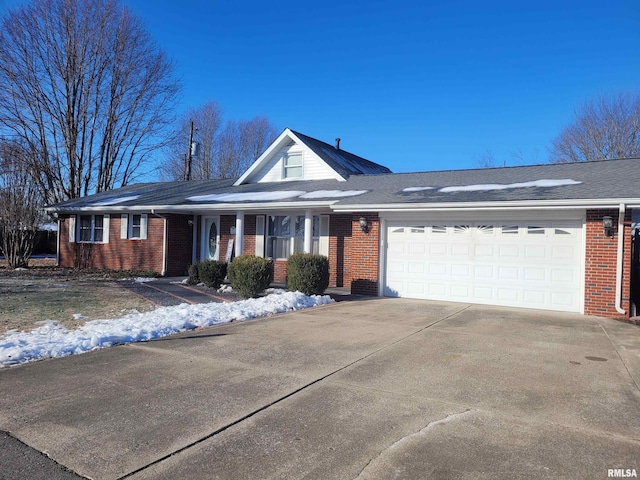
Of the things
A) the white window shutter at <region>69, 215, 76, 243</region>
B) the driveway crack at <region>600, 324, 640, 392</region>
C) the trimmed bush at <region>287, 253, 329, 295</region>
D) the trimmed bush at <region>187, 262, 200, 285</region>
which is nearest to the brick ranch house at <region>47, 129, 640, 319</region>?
the white window shutter at <region>69, 215, 76, 243</region>

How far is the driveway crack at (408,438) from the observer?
317 cm

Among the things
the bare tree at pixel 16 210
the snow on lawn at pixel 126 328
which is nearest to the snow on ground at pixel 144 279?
the snow on lawn at pixel 126 328

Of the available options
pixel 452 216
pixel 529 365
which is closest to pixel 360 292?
pixel 452 216

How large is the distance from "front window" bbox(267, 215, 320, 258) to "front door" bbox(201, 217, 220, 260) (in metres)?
2.52

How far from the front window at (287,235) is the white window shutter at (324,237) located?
0.45ft

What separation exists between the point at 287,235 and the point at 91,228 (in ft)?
33.3

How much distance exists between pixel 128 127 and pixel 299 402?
3090 cm

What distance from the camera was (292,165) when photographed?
57.8 feet

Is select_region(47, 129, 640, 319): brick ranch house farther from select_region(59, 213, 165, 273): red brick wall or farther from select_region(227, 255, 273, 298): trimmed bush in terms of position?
select_region(227, 255, 273, 298): trimmed bush

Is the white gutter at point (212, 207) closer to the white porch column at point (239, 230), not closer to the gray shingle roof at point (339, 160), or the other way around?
the white porch column at point (239, 230)

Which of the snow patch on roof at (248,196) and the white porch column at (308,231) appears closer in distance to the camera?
the white porch column at (308,231)

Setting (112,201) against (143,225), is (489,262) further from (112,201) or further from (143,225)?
(112,201)

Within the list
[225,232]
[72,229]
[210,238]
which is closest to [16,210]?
→ [72,229]

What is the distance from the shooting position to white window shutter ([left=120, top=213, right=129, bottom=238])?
18.6 metres
